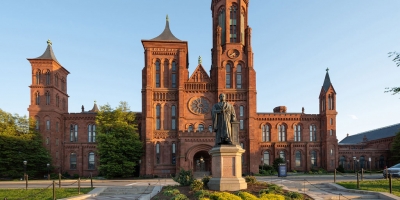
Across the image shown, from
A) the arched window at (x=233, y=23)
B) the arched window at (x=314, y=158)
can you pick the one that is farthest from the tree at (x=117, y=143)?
the arched window at (x=314, y=158)

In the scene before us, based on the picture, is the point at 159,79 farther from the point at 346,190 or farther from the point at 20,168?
the point at 346,190

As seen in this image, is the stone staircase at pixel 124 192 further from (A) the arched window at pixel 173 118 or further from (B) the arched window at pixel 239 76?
(B) the arched window at pixel 239 76

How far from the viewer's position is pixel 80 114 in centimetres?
5500

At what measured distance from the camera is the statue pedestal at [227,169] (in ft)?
53.7

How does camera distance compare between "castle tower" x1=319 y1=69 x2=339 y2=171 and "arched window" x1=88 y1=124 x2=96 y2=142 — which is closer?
"castle tower" x1=319 y1=69 x2=339 y2=171

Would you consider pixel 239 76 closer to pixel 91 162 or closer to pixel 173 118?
pixel 173 118

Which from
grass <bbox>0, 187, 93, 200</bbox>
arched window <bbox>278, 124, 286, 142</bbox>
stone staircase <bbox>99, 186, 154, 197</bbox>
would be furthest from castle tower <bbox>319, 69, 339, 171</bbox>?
grass <bbox>0, 187, 93, 200</bbox>

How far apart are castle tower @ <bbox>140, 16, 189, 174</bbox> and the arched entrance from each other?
12.9 feet

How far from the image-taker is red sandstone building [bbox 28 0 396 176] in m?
49.4

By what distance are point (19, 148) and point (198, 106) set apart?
2560 cm

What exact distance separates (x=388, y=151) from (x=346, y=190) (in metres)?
43.2

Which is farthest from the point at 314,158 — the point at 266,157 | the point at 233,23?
the point at 233,23

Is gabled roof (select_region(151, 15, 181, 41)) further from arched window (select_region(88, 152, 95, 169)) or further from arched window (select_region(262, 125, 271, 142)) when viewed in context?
arched window (select_region(88, 152, 95, 169))

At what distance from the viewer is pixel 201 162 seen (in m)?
49.8
